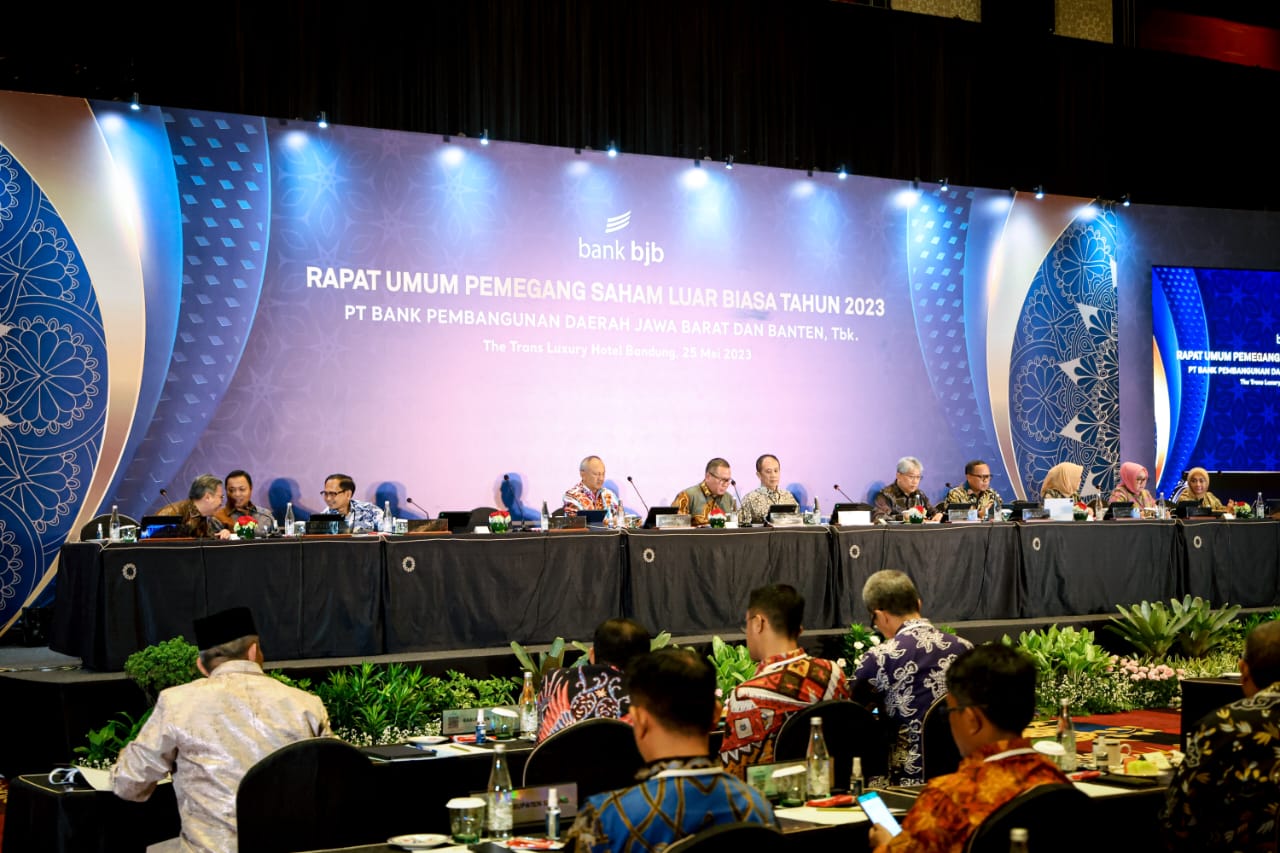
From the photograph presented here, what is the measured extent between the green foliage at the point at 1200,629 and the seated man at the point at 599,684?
5340mm

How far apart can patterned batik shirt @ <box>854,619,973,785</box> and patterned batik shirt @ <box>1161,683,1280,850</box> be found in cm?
113

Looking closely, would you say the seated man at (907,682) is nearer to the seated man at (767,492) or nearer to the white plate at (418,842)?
the white plate at (418,842)

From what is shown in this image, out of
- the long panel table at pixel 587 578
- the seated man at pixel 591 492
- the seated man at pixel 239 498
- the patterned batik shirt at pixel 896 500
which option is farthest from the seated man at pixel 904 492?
the seated man at pixel 239 498

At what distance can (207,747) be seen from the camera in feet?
11.2

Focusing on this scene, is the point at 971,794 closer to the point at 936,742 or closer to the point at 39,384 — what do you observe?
the point at 936,742

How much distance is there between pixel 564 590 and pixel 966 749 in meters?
4.73

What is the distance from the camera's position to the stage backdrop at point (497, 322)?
27.9 ft

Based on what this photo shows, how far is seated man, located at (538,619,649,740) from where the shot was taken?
391 cm

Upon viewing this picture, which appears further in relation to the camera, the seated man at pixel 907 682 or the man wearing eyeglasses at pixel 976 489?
the man wearing eyeglasses at pixel 976 489

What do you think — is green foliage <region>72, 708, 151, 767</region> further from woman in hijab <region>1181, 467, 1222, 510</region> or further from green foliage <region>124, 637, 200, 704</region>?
woman in hijab <region>1181, 467, 1222, 510</region>

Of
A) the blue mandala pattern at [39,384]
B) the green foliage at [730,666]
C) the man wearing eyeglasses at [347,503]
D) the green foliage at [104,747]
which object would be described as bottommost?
the green foliage at [104,747]

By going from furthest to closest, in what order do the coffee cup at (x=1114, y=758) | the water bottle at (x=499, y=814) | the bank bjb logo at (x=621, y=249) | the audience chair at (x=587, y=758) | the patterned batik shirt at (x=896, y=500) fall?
the bank bjb logo at (x=621, y=249)
the patterned batik shirt at (x=896, y=500)
the coffee cup at (x=1114, y=758)
the audience chair at (x=587, y=758)
the water bottle at (x=499, y=814)

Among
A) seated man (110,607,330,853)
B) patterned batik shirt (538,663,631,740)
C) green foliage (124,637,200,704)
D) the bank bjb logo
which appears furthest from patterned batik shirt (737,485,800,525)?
seated man (110,607,330,853)

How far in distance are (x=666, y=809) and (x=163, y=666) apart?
3.47 metres
